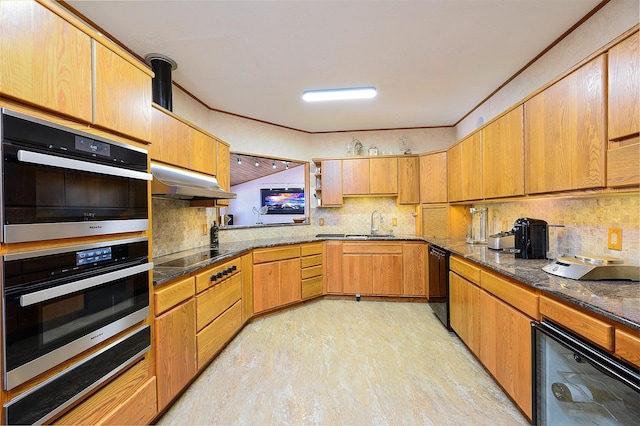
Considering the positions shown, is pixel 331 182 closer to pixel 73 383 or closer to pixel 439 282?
pixel 439 282

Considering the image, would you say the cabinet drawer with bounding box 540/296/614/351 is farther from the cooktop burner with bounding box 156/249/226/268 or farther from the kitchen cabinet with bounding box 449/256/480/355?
the cooktop burner with bounding box 156/249/226/268

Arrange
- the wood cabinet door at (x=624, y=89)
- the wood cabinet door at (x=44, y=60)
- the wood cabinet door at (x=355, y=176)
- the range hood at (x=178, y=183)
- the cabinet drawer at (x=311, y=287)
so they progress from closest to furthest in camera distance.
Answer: the wood cabinet door at (x=44, y=60)
the wood cabinet door at (x=624, y=89)
the range hood at (x=178, y=183)
the cabinet drawer at (x=311, y=287)
the wood cabinet door at (x=355, y=176)

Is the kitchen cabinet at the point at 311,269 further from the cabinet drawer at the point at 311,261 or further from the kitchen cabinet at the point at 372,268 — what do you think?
the kitchen cabinet at the point at 372,268

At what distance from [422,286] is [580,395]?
269cm

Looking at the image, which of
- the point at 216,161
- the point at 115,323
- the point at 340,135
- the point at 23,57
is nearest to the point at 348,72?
the point at 216,161

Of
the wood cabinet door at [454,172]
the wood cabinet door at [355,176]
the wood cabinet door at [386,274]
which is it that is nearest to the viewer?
the wood cabinet door at [454,172]

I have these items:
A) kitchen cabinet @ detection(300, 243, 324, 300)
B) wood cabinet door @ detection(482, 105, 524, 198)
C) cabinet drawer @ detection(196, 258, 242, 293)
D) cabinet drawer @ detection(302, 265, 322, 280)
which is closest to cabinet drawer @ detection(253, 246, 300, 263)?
kitchen cabinet @ detection(300, 243, 324, 300)

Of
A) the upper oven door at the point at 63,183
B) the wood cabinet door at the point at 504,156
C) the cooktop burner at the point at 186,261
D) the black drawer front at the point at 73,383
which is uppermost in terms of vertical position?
the wood cabinet door at the point at 504,156

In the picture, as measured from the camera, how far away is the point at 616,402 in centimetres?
115

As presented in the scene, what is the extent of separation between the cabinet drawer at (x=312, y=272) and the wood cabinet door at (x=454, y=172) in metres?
2.15

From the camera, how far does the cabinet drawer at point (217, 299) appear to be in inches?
87.3

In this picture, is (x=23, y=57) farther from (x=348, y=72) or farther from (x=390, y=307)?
(x=390, y=307)

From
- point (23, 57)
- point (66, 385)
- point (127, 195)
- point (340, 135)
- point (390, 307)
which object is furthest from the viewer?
point (340, 135)

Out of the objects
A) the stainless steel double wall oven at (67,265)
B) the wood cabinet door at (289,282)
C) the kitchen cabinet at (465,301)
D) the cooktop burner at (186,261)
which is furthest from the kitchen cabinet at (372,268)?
the stainless steel double wall oven at (67,265)
